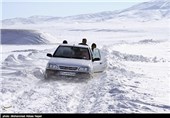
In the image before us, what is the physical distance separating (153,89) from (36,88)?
3.70 meters

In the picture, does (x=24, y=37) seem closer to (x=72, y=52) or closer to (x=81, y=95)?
(x=72, y=52)

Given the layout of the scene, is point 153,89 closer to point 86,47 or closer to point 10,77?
point 86,47

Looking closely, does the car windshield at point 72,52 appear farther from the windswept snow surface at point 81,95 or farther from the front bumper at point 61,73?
the front bumper at point 61,73

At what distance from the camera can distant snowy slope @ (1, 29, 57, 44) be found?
56.6 metres

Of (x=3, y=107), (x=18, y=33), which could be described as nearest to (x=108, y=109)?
(x=3, y=107)

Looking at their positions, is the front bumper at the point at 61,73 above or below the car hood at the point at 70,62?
below

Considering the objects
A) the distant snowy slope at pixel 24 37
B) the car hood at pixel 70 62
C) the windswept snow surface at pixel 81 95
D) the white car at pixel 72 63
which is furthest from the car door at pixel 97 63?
Result: the distant snowy slope at pixel 24 37

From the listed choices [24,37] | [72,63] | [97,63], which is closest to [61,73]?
[72,63]

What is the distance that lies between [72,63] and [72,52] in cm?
123

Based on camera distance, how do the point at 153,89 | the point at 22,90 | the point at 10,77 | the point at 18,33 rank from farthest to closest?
the point at 18,33 < the point at 10,77 < the point at 153,89 < the point at 22,90

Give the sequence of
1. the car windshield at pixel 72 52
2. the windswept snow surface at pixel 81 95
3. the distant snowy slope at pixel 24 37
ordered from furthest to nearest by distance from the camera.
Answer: the distant snowy slope at pixel 24 37, the car windshield at pixel 72 52, the windswept snow surface at pixel 81 95

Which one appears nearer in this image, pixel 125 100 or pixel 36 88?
pixel 125 100

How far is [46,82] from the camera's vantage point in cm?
1403

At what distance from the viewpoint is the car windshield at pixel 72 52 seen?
15359 mm
